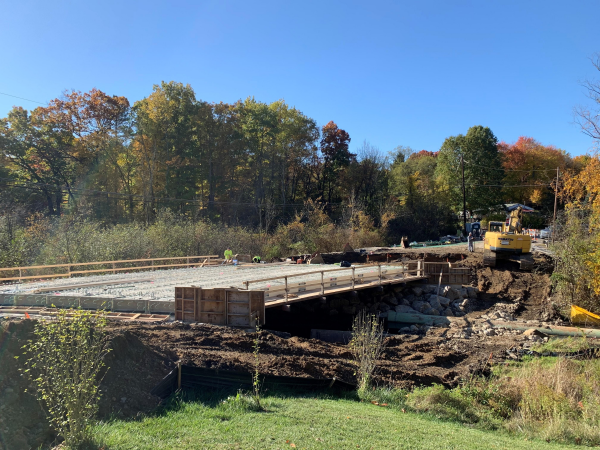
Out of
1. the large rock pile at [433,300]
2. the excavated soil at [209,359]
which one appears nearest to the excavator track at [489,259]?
the large rock pile at [433,300]

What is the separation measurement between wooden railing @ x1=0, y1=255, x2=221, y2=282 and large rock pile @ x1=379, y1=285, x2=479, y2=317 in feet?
38.1

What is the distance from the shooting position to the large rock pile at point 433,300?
20297 millimetres

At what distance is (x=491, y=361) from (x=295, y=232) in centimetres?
2649

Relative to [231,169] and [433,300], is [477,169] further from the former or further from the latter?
[433,300]

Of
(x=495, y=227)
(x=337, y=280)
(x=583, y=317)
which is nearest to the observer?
(x=583, y=317)

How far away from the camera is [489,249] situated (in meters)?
25.3

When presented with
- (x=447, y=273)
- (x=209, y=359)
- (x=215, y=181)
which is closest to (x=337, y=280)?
(x=447, y=273)

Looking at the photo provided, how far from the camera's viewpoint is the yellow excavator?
24391 mm

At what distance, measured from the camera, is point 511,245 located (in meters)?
24.4

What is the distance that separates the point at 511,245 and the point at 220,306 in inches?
773

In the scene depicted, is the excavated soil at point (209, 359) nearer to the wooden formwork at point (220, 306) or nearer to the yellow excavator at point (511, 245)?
the wooden formwork at point (220, 306)

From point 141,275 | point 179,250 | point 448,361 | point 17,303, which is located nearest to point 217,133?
point 179,250

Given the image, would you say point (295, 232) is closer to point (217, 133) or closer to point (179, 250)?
point (179, 250)

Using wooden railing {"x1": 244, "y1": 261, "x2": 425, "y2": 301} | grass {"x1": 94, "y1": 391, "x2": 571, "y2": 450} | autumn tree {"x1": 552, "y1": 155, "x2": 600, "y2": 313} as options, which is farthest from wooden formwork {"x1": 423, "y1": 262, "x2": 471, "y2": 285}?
grass {"x1": 94, "y1": 391, "x2": 571, "y2": 450}
